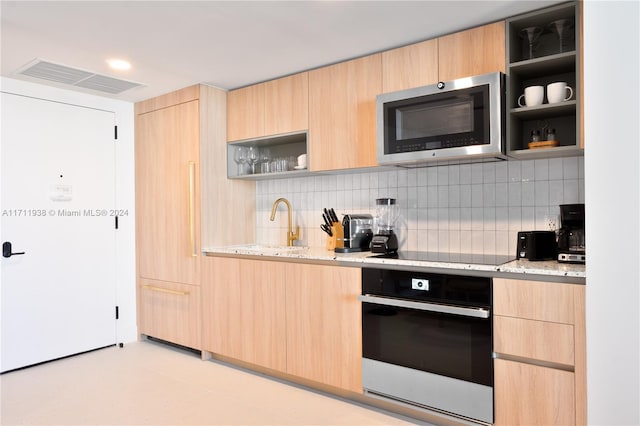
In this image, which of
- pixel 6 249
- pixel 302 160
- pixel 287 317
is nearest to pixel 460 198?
pixel 302 160

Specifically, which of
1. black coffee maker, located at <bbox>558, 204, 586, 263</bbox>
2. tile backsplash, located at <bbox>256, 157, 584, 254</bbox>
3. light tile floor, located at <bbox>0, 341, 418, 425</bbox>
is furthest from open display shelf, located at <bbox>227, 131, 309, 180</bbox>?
black coffee maker, located at <bbox>558, 204, 586, 263</bbox>

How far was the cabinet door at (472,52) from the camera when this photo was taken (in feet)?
7.84

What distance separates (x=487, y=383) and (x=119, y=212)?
129 inches

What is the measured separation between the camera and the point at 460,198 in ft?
9.45

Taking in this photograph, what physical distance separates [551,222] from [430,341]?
1.01 meters

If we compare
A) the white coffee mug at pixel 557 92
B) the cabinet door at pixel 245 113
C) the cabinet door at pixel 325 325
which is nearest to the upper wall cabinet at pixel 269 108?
the cabinet door at pixel 245 113

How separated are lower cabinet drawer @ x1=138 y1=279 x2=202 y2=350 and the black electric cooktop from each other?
5.50 feet

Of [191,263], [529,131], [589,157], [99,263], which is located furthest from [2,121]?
[589,157]

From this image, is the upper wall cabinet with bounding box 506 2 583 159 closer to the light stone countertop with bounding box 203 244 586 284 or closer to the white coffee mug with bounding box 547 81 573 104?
the white coffee mug with bounding box 547 81 573 104

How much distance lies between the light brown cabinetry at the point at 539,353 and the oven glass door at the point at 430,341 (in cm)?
8

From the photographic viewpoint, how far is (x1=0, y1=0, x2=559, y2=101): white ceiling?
7.33ft

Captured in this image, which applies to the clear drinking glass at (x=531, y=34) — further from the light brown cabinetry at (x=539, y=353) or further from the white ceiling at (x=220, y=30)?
Answer: the light brown cabinetry at (x=539, y=353)

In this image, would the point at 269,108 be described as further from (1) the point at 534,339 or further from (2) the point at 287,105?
(1) the point at 534,339

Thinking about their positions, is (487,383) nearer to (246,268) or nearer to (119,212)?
(246,268)
